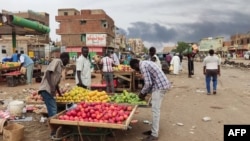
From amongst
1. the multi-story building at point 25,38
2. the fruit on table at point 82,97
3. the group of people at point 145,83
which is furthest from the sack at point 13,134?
the multi-story building at point 25,38

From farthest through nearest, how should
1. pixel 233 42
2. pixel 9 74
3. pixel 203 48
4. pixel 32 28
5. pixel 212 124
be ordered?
1. pixel 203 48
2. pixel 233 42
3. pixel 32 28
4. pixel 9 74
5. pixel 212 124

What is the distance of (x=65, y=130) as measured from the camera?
6703 millimetres

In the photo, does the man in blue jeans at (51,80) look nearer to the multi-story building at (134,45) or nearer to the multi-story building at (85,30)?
the multi-story building at (85,30)

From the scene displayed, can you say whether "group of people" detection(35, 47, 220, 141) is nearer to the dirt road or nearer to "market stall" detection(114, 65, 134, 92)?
the dirt road

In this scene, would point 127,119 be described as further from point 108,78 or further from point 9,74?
point 9,74

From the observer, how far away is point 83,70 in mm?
10344

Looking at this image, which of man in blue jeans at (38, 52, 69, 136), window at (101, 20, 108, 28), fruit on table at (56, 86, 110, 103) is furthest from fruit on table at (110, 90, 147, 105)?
window at (101, 20, 108, 28)

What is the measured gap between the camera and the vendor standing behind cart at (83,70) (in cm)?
1010

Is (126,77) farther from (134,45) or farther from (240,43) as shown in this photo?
(134,45)

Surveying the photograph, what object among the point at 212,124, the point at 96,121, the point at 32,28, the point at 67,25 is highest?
the point at 67,25

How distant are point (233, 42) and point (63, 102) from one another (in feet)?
381

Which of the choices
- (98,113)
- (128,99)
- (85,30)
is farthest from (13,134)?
(85,30)

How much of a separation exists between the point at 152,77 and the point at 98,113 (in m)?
1.38

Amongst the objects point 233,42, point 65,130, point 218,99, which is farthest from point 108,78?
point 233,42
